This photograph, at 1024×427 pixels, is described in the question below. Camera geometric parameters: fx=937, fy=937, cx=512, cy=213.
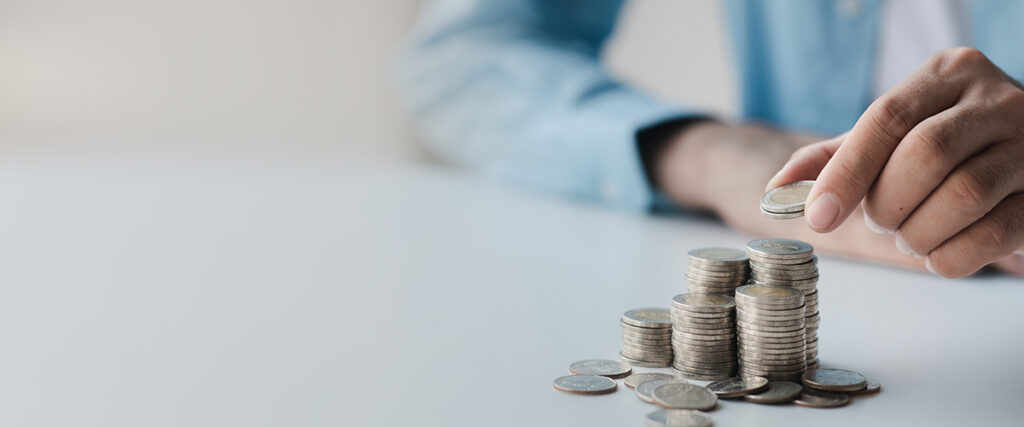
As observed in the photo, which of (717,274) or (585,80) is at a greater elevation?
(585,80)

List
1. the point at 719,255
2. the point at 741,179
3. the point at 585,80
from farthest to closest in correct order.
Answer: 1. the point at 585,80
2. the point at 741,179
3. the point at 719,255

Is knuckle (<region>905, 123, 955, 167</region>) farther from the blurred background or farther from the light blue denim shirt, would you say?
the blurred background

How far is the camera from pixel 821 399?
0.72 meters

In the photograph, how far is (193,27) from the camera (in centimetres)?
343

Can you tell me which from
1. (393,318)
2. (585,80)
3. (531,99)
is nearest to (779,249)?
(393,318)

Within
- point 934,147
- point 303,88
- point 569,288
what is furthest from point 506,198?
point 303,88

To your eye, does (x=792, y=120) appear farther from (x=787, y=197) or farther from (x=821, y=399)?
(x=821, y=399)

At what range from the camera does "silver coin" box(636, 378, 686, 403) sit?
2.37 feet

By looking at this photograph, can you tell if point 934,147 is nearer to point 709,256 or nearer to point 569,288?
point 709,256

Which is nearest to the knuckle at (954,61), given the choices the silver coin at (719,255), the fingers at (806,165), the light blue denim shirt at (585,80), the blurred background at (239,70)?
the fingers at (806,165)

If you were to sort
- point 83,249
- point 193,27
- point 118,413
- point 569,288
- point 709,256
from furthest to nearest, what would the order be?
point 193,27 < point 83,249 < point 569,288 < point 709,256 < point 118,413

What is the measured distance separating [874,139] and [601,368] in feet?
0.98

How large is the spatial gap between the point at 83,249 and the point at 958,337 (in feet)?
3.82

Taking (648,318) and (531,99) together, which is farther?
(531,99)
